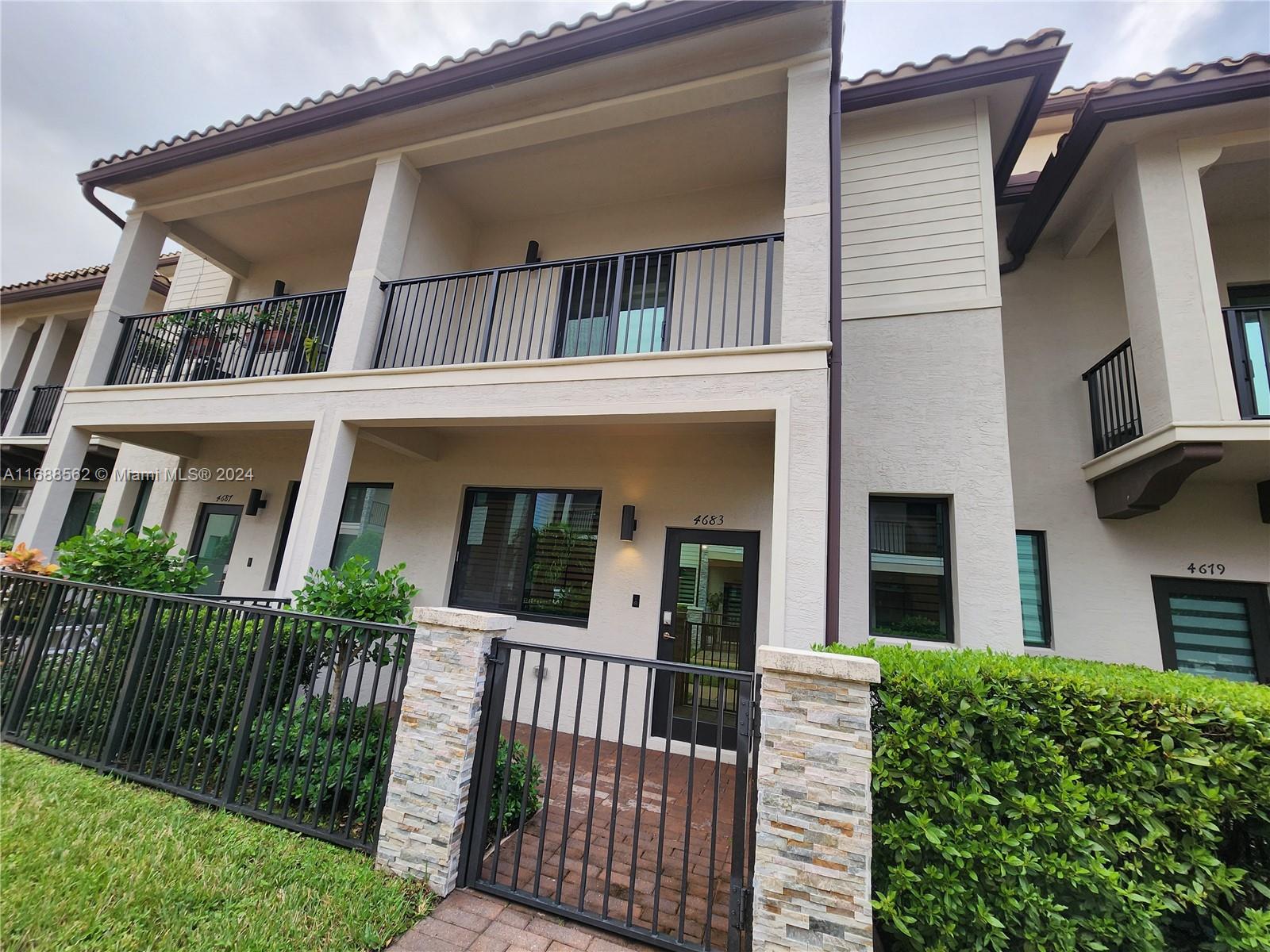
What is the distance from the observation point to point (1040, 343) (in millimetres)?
5574

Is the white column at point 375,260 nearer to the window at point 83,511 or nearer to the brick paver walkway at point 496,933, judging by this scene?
the brick paver walkway at point 496,933

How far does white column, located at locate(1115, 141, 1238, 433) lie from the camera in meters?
4.09

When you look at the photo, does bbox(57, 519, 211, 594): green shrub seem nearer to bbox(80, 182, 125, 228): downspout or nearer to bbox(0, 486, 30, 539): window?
bbox(80, 182, 125, 228): downspout

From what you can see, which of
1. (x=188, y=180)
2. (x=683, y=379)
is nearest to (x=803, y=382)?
(x=683, y=379)

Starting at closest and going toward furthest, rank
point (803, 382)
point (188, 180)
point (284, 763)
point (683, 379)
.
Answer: point (284, 763)
point (803, 382)
point (683, 379)
point (188, 180)

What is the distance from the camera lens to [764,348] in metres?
3.79

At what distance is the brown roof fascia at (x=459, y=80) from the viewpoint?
13.7ft

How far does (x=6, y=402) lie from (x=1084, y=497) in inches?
668

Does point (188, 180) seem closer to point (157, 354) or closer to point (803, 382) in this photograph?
point (157, 354)

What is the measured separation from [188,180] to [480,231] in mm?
3474

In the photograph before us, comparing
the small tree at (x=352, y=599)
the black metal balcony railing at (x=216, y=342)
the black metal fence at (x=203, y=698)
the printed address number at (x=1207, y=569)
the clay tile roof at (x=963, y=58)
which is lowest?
the black metal fence at (x=203, y=698)

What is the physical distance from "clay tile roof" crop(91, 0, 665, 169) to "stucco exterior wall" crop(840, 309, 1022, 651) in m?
3.49

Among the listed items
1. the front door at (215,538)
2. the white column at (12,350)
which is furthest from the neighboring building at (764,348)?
the white column at (12,350)

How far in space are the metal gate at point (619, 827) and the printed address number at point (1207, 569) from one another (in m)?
4.68
